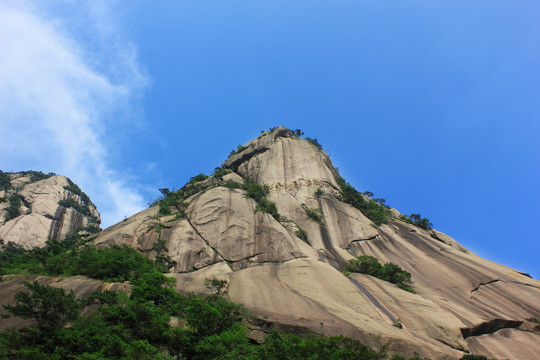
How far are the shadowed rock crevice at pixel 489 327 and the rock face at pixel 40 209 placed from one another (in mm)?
55236

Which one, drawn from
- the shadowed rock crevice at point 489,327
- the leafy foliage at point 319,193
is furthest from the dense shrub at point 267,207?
the shadowed rock crevice at point 489,327

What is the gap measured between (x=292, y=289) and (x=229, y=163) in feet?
119

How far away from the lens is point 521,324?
2452cm

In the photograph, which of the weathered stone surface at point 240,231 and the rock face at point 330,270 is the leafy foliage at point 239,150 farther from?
the weathered stone surface at point 240,231

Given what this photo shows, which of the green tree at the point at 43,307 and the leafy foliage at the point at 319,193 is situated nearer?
the green tree at the point at 43,307

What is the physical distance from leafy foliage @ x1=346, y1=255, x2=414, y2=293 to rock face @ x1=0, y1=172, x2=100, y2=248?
46829 mm

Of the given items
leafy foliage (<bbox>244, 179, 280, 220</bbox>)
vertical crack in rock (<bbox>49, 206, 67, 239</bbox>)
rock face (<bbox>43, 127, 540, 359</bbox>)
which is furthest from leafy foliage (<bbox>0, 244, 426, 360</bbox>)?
vertical crack in rock (<bbox>49, 206, 67, 239</bbox>)

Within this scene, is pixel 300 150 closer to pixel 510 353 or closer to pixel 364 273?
pixel 364 273

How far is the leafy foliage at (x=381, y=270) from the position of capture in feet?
95.5

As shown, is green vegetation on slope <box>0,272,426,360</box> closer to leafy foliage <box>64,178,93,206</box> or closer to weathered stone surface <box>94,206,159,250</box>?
weathered stone surface <box>94,206,159,250</box>

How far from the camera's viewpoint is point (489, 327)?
23.7 meters

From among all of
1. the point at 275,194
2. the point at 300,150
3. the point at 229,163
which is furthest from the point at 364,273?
the point at 229,163

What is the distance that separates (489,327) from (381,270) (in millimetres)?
8739

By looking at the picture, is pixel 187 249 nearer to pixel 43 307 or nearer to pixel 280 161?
pixel 43 307
